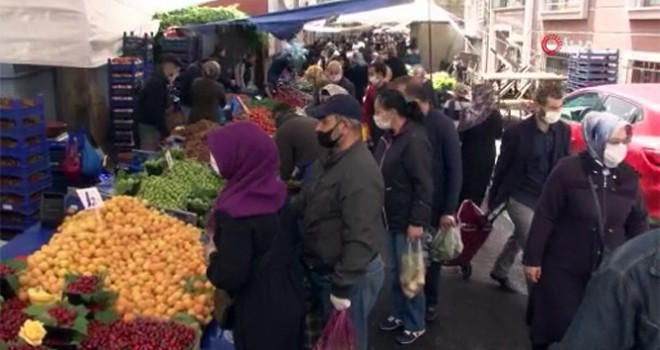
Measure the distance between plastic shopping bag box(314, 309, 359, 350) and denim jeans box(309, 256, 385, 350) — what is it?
0.28ft

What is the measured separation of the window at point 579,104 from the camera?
31.9 ft

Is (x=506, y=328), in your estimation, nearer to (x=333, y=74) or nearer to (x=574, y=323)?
(x=574, y=323)

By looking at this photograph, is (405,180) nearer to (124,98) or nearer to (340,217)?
(340,217)

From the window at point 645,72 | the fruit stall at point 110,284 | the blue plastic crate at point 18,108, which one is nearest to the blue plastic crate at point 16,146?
the blue plastic crate at point 18,108

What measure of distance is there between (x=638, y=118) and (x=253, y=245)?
261 inches

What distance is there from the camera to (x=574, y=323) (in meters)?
2.09

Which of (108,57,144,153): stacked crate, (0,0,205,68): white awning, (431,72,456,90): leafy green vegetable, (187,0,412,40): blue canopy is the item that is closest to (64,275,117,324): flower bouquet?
(0,0,205,68): white awning

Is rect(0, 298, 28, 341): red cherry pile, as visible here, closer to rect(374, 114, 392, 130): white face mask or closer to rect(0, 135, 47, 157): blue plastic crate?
rect(374, 114, 392, 130): white face mask

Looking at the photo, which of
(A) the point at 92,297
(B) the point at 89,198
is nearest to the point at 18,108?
(B) the point at 89,198

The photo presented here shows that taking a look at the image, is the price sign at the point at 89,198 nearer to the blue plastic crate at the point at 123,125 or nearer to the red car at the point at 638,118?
the red car at the point at 638,118

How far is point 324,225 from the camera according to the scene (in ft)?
11.2

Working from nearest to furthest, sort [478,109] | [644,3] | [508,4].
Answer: [478,109]
[644,3]
[508,4]

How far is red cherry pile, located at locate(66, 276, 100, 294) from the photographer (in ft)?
10.3

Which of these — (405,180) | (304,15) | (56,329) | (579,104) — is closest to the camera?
(56,329)
